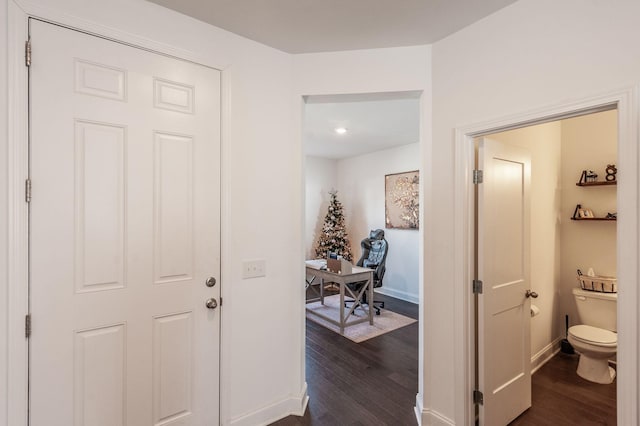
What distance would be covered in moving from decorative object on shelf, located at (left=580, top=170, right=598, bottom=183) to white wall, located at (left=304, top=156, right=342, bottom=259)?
14.1ft

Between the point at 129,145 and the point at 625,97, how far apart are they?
238 centimetres

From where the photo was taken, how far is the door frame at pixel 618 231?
126 cm

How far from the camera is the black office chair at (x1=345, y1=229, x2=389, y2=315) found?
456cm

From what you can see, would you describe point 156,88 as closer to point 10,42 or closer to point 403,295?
point 10,42

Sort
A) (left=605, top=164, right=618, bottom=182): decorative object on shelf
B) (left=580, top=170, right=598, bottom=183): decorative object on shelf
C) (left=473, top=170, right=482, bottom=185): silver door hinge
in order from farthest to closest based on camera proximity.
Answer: (left=580, top=170, right=598, bottom=183): decorative object on shelf < (left=605, top=164, right=618, bottom=182): decorative object on shelf < (left=473, top=170, right=482, bottom=185): silver door hinge

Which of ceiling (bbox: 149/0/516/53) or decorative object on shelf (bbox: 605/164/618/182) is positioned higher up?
ceiling (bbox: 149/0/516/53)

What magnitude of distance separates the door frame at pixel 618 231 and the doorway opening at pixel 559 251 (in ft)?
1.31

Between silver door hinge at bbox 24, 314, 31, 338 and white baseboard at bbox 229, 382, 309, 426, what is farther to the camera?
white baseboard at bbox 229, 382, 309, 426

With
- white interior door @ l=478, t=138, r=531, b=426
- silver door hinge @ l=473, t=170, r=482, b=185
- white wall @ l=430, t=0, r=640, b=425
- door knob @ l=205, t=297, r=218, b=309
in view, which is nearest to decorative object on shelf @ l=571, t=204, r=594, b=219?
white interior door @ l=478, t=138, r=531, b=426

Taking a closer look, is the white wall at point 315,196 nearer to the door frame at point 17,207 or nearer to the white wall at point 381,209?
the white wall at point 381,209

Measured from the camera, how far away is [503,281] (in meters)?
2.09

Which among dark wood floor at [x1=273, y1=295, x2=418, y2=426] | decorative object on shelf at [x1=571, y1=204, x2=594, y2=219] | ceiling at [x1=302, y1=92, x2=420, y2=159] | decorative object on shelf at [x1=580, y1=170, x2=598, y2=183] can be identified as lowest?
dark wood floor at [x1=273, y1=295, x2=418, y2=426]

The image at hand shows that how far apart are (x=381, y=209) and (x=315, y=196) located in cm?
146

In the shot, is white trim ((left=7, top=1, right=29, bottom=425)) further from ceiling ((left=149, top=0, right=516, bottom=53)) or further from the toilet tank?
the toilet tank
